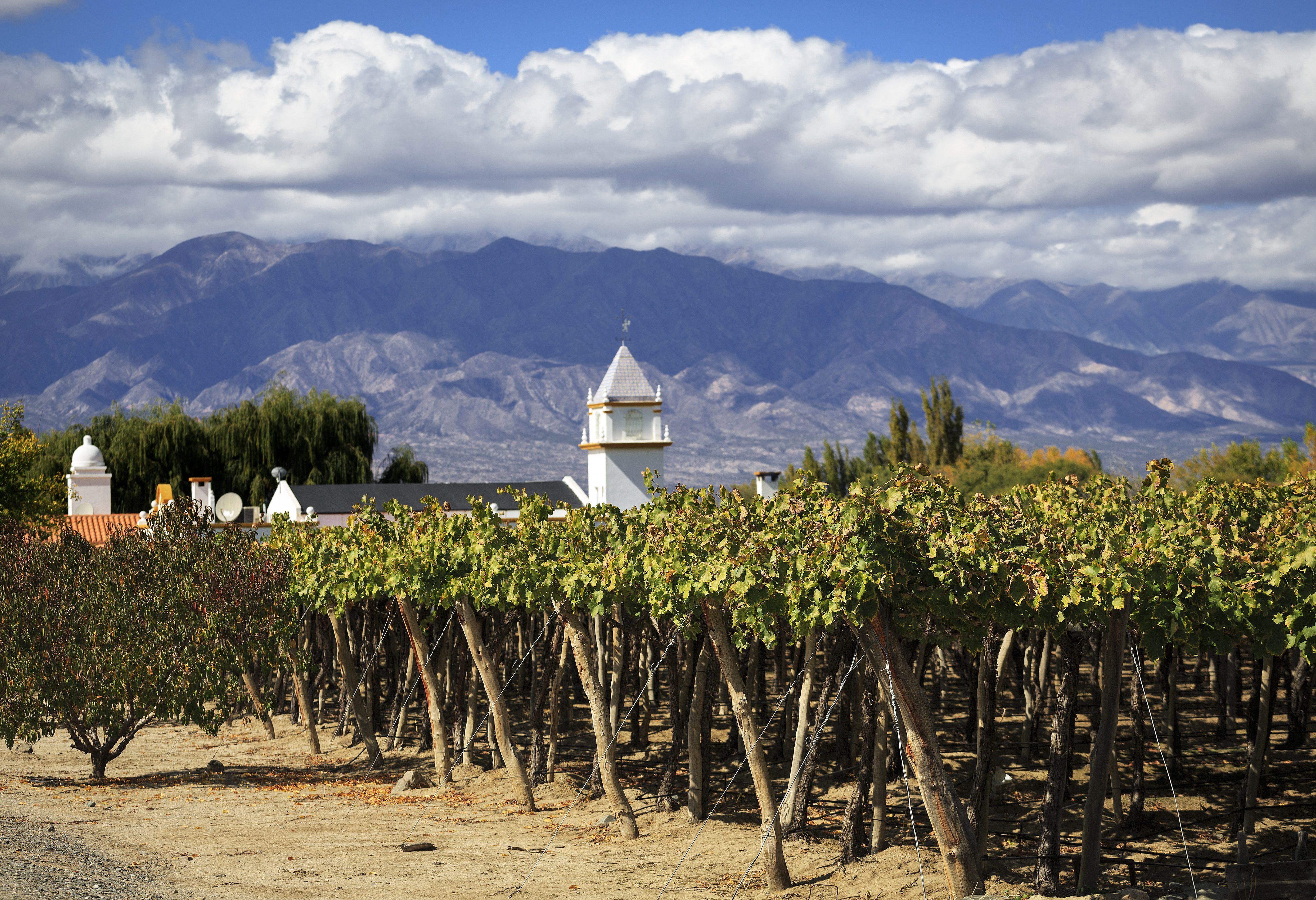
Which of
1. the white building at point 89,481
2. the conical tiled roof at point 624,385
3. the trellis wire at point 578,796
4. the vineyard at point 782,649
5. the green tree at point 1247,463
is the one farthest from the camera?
the conical tiled roof at point 624,385

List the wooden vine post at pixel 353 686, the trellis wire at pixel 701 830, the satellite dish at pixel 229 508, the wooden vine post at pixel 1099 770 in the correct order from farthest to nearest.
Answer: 1. the satellite dish at pixel 229 508
2. the wooden vine post at pixel 353 686
3. the trellis wire at pixel 701 830
4. the wooden vine post at pixel 1099 770

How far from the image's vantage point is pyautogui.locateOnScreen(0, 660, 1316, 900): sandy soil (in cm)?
1097

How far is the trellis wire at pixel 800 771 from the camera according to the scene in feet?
33.4

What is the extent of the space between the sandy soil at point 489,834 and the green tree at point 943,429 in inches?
2083

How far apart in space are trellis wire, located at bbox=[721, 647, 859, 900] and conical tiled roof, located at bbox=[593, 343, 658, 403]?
170 feet

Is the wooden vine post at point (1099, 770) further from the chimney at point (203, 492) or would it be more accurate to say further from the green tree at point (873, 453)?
the green tree at point (873, 453)

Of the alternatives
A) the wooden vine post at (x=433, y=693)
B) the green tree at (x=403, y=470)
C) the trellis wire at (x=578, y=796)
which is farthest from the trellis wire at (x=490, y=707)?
the green tree at (x=403, y=470)

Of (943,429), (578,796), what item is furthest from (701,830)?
(943,429)

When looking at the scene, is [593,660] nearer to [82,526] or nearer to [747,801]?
[747,801]

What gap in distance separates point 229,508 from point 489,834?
17961 millimetres

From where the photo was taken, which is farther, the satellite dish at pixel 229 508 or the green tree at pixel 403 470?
the green tree at pixel 403 470

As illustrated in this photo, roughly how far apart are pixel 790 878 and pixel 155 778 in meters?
9.45

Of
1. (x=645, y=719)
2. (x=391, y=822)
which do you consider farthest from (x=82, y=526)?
(x=391, y=822)

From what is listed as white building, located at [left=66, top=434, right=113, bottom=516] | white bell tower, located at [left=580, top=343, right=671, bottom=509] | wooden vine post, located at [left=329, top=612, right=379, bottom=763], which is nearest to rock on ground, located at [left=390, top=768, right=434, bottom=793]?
wooden vine post, located at [left=329, top=612, right=379, bottom=763]
